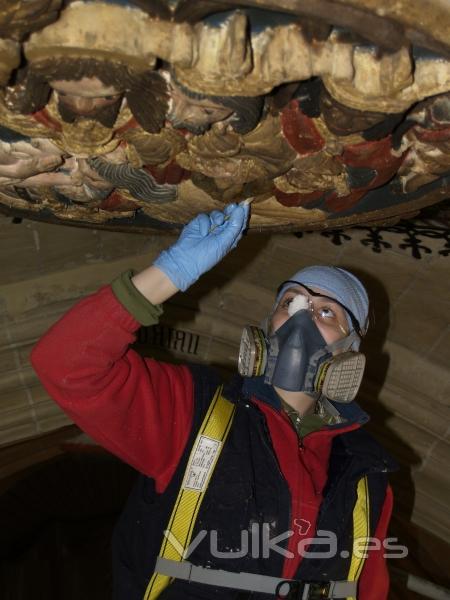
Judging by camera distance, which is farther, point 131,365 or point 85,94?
point 131,365

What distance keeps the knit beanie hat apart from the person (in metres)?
0.02

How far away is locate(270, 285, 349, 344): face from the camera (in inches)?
91.0

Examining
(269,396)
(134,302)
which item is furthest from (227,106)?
(269,396)

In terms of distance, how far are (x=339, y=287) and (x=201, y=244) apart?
0.60 meters

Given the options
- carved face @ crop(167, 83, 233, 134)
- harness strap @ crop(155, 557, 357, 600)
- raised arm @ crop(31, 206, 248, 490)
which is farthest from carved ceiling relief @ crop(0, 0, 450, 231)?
harness strap @ crop(155, 557, 357, 600)

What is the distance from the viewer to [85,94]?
1.39m

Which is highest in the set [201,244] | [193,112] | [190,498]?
[193,112]

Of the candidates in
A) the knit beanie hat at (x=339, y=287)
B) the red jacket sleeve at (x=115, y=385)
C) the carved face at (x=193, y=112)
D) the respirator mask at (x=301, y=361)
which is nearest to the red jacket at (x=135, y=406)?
the red jacket sleeve at (x=115, y=385)

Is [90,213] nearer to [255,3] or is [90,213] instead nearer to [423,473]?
[255,3]

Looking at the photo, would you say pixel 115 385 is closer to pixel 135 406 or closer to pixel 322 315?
pixel 135 406

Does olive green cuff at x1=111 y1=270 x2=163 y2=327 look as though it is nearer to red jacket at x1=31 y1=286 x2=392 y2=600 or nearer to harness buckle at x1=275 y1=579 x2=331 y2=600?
red jacket at x1=31 y1=286 x2=392 y2=600

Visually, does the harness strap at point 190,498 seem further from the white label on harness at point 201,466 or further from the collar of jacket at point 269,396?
the collar of jacket at point 269,396

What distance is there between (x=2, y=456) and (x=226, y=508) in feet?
9.05

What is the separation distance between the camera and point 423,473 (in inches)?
165
